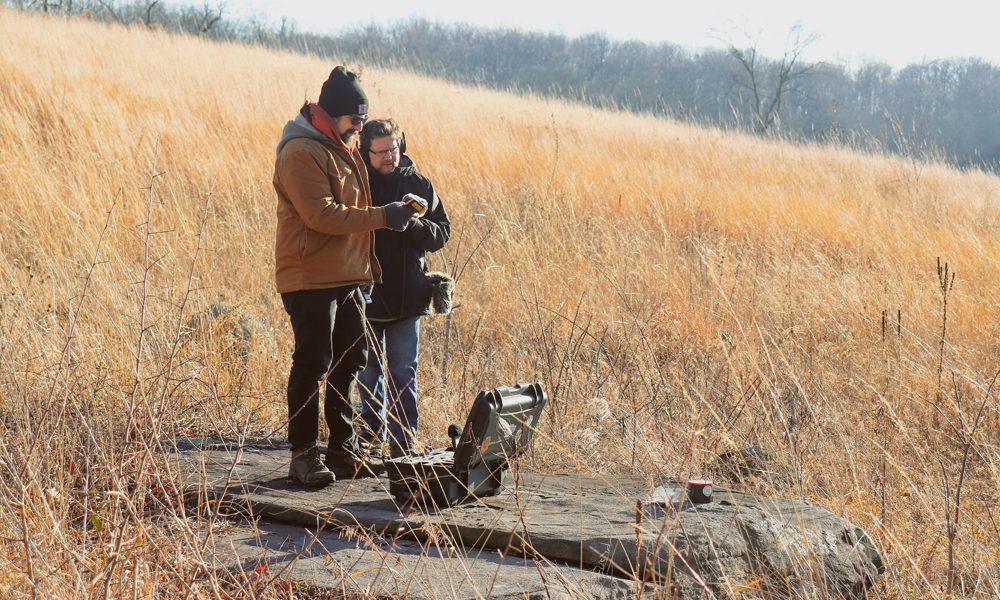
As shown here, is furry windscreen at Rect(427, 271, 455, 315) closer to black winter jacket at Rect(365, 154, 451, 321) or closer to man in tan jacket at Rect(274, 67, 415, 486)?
black winter jacket at Rect(365, 154, 451, 321)

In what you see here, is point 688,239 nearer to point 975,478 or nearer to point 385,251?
point 975,478

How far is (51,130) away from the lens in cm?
809

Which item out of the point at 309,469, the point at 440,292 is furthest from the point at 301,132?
the point at 309,469

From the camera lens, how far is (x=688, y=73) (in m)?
50.7

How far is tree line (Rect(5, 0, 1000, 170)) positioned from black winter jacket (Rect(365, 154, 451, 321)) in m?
28.5

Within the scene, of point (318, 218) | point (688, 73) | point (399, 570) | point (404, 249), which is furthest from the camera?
point (688, 73)

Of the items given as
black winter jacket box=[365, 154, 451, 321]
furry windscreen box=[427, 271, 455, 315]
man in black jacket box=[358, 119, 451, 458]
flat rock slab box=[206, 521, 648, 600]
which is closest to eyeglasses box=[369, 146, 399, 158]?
man in black jacket box=[358, 119, 451, 458]

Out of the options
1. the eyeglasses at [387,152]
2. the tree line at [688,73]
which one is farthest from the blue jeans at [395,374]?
the tree line at [688,73]

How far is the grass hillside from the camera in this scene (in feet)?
8.83

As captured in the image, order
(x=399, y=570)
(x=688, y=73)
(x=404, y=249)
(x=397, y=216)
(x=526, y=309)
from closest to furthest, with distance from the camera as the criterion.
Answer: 1. (x=399, y=570)
2. (x=397, y=216)
3. (x=404, y=249)
4. (x=526, y=309)
5. (x=688, y=73)

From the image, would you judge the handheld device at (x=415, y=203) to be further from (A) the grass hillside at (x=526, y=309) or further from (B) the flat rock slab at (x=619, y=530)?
(B) the flat rock slab at (x=619, y=530)

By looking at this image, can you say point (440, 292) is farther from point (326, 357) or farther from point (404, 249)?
point (326, 357)

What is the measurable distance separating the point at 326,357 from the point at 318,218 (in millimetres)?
591

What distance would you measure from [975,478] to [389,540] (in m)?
3.06
